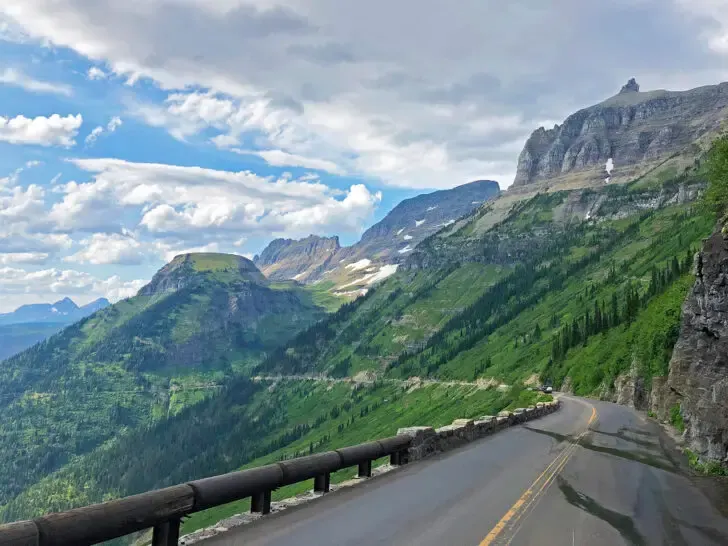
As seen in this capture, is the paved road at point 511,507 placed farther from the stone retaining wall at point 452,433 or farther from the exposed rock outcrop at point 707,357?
the exposed rock outcrop at point 707,357

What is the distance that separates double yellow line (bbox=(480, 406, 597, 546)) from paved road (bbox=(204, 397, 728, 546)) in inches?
1.5

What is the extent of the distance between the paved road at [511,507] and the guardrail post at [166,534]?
680 millimetres

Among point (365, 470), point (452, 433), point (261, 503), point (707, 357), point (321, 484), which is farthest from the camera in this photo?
point (452, 433)

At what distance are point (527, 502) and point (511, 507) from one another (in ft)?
3.23

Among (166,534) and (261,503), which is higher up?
(166,534)

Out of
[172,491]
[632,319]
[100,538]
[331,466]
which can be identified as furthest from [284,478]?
[632,319]

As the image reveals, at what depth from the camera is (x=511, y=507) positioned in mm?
15000

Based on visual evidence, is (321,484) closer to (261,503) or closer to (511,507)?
(261,503)

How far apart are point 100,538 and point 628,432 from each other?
36.3m

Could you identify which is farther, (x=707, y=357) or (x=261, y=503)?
(x=707, y=357)

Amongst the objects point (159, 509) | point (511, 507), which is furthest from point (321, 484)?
point (159, 509)

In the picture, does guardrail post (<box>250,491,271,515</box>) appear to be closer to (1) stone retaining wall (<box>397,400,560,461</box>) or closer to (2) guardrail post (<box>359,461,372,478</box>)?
(2) guardrail post (<box>359,461,372,478</box>)

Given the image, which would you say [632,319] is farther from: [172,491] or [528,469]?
[172,491]

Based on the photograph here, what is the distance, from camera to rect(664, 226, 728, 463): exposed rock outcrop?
23.2 m
